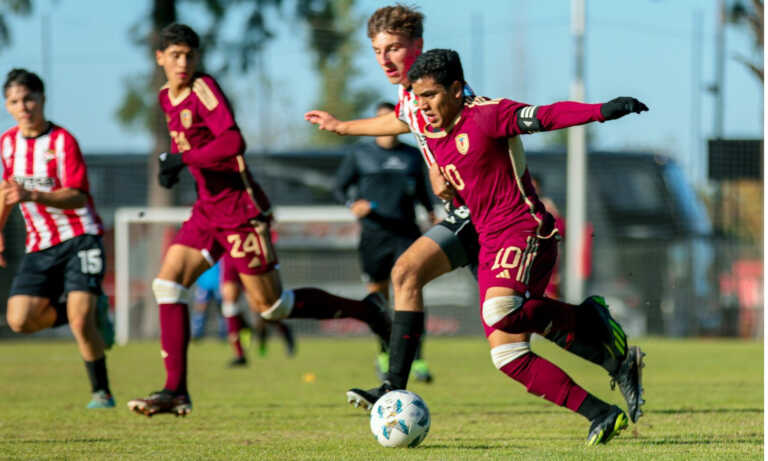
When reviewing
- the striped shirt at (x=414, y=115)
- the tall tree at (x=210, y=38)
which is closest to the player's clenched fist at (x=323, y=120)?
the striped shirt at (x=414, y=115)

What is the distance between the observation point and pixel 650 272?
75.7 ft

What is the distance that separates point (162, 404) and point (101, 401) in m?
1.45

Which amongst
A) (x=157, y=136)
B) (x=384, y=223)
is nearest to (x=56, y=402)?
(x=384, y=223)

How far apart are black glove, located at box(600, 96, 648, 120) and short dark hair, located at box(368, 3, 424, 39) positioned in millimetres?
1682

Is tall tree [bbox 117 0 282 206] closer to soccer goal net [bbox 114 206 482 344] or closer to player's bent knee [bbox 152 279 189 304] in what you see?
soccer goal net [bbox 114 206 482 344]

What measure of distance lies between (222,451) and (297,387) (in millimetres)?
4219

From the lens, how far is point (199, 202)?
719 centimetres

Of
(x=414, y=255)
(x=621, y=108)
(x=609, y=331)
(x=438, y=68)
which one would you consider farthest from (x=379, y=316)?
(x=621, y=108)

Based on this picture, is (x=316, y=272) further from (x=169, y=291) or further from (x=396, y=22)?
(x=396, y=22)

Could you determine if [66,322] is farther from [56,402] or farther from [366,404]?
[366,404]

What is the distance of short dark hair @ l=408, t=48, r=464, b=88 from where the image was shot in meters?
5.55

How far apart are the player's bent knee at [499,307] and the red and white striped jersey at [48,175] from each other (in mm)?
3219

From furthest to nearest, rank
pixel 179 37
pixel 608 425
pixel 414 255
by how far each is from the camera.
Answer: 1. pixel 179 37
2. pixel 414 255
3. pixel 608 425

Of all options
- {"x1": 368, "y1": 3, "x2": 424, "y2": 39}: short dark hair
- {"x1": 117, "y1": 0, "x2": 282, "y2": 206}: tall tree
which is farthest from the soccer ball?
{"x1": 117, "y1": 0, "x2": 282, "y2": 206}: tall tree
